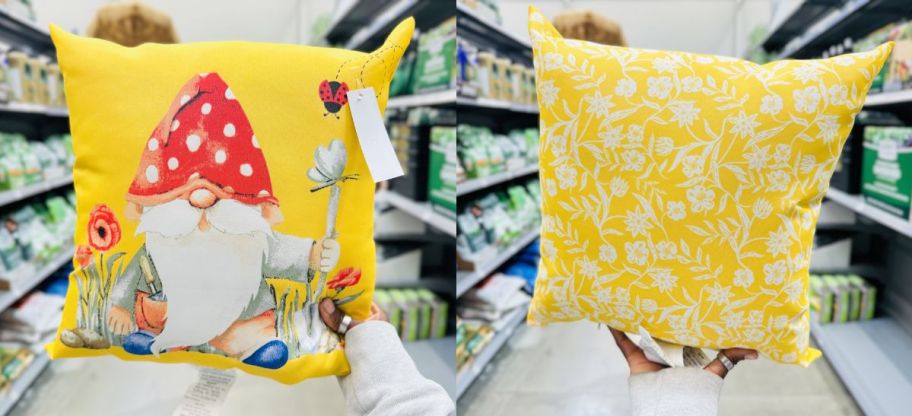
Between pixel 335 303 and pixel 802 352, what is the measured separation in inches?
32.6

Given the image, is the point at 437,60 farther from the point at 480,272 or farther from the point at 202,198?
the point at 202,198

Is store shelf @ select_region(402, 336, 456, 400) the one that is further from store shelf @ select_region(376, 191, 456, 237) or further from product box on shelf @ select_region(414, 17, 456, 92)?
product box on shelf @ select_region(414, 17, 456, 92)

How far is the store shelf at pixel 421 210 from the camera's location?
1.88 m

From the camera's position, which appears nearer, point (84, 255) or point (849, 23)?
point (84, 255)

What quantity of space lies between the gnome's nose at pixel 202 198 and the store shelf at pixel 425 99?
105cm

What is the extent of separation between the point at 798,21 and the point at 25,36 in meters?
3.75

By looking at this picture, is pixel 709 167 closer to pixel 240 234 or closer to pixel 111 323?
pixel 240 234

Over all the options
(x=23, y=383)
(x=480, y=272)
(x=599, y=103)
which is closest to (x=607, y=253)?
(x=599, y=103)

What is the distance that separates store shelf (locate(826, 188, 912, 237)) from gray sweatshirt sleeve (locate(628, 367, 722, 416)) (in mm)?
1205

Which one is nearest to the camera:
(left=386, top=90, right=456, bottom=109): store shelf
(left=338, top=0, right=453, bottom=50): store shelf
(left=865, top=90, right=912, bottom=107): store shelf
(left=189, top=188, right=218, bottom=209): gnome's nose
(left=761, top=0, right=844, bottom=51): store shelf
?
(left=189, top=188, right=218, bottom=209): gnome's nose

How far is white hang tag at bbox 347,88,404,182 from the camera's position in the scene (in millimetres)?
794

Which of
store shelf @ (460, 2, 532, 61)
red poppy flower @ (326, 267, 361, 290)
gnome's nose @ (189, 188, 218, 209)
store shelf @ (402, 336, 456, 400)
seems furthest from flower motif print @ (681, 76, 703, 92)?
store shelf @ (402, 336, 456, 400)

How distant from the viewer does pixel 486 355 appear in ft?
6.73

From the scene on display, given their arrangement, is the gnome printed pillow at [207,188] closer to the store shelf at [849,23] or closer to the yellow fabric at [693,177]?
the yellow fabric at [693,177]
